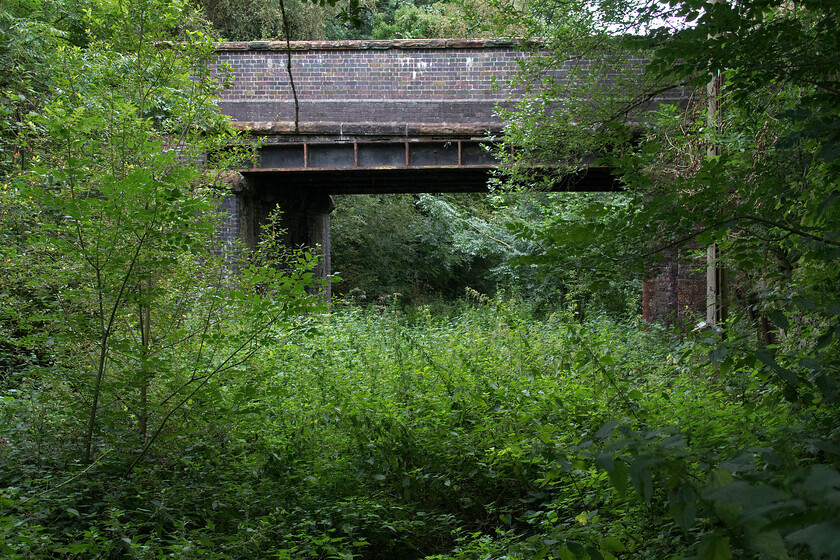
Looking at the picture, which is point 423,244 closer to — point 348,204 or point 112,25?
point 348,204

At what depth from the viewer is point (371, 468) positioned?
4934mm

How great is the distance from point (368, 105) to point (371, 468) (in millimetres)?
12083

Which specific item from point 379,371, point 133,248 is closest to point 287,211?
point 379,371

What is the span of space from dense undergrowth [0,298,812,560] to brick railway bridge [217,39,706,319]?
9.42 meters

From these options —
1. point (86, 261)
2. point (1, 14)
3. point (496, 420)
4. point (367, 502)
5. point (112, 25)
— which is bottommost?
point (367, 502)

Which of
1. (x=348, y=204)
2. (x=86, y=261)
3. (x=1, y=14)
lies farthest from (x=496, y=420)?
(x=348, y=204)

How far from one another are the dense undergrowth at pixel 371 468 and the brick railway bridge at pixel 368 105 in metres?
9.42

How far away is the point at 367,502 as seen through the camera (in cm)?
438

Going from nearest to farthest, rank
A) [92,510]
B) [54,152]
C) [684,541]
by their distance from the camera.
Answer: [684,541]
[92,510]
[54,152]

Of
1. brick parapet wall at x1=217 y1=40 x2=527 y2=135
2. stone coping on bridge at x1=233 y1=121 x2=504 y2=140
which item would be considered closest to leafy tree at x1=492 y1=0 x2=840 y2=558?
stone coping on bridge at x1=233 y1=121 x2=504 y2=140

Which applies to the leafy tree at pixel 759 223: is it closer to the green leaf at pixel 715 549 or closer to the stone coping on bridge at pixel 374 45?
the green leaf at pixel 715 549

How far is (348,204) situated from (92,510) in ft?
81.4

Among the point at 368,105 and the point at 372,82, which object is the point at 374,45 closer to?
the point at 372,82

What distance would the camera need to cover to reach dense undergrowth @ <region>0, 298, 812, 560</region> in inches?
140
